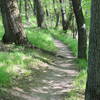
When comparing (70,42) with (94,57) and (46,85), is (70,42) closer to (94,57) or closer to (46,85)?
(46,85)

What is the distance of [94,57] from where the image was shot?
554cm

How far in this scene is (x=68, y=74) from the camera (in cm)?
1025

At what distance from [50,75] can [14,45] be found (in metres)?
2.84

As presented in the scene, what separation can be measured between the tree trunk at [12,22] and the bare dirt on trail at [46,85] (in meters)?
2.14

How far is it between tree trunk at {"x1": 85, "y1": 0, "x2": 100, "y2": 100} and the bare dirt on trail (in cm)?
188

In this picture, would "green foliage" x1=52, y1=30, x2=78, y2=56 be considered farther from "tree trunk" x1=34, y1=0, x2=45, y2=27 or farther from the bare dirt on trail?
the bare dirt on trail

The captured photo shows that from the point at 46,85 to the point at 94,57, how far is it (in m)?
3.28

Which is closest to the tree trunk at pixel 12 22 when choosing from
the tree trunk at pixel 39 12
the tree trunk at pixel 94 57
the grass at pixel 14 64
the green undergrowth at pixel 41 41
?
the grass at pixel 14 64

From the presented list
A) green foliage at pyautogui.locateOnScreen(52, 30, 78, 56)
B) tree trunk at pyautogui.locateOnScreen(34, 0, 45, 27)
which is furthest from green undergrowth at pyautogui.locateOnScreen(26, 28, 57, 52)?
tree trunk at pyautogui.locateOnScreen(34, 0, 45, 27)

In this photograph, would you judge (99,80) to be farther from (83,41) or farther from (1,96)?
(83,41)

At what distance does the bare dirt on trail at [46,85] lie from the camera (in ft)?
23.9

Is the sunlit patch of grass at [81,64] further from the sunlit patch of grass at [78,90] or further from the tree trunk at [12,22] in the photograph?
the tree trunk at [12,22]

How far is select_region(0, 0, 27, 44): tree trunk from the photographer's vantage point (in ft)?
37.5

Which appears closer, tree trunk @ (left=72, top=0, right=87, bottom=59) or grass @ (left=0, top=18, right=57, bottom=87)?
grass @ (left=0, top=18, right=57, bottom=87)
